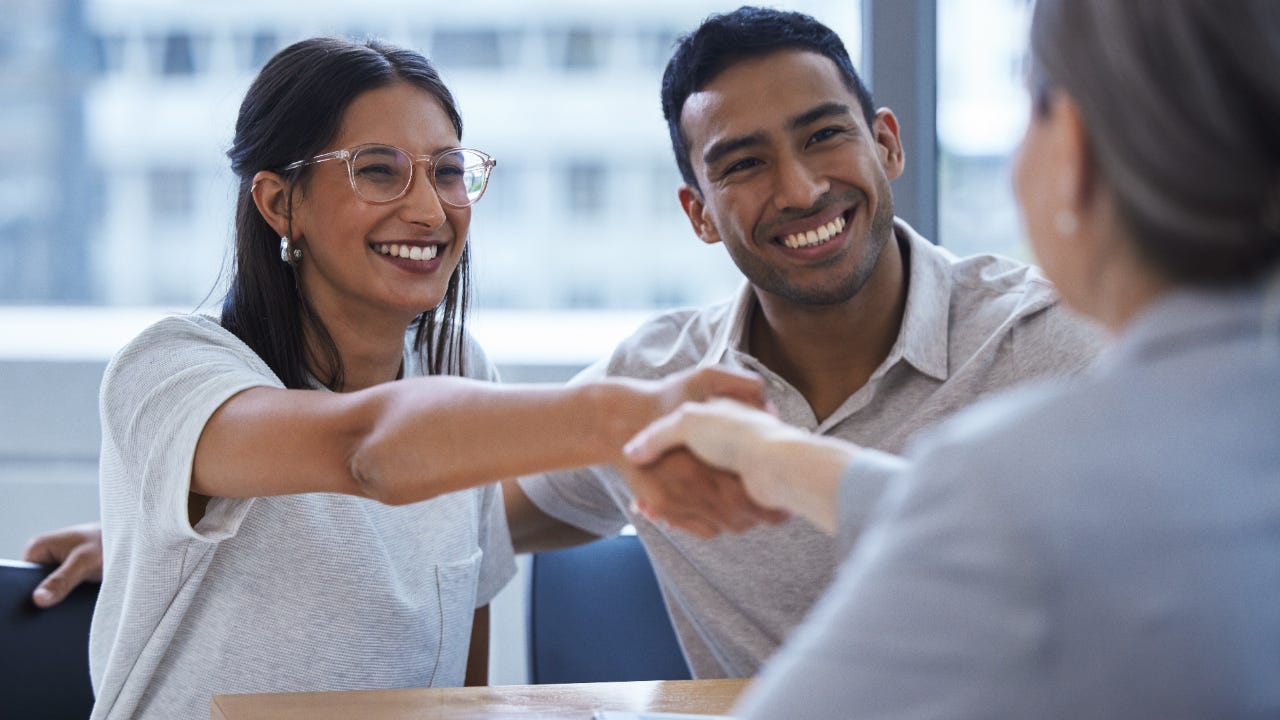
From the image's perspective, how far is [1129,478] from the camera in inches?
25.9

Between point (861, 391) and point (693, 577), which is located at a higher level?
point (861, 391)

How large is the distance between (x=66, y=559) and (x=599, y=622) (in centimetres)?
88

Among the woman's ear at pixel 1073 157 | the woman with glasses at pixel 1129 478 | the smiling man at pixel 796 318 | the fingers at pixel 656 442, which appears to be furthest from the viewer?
the smiling man at pixel 796 318

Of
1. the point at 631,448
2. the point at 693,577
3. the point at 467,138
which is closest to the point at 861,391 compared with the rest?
the point at 693,577

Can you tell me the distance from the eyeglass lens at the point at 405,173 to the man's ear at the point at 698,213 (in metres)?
0.46

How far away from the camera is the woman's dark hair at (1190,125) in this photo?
687mm

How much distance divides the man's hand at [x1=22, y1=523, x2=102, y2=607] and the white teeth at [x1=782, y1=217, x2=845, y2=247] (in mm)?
1236

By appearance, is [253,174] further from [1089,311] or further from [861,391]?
[1089,311]

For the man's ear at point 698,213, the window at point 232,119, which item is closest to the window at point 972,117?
the window at point 232,119

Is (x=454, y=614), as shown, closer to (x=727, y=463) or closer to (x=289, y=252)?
(x=289, y=252)

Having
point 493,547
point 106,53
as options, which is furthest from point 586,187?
point 493,547

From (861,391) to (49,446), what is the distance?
2.20m

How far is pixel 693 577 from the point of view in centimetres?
194

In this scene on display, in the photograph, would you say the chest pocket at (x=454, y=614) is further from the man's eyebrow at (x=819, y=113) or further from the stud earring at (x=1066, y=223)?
the stud earring at (x=1066, y=223)
